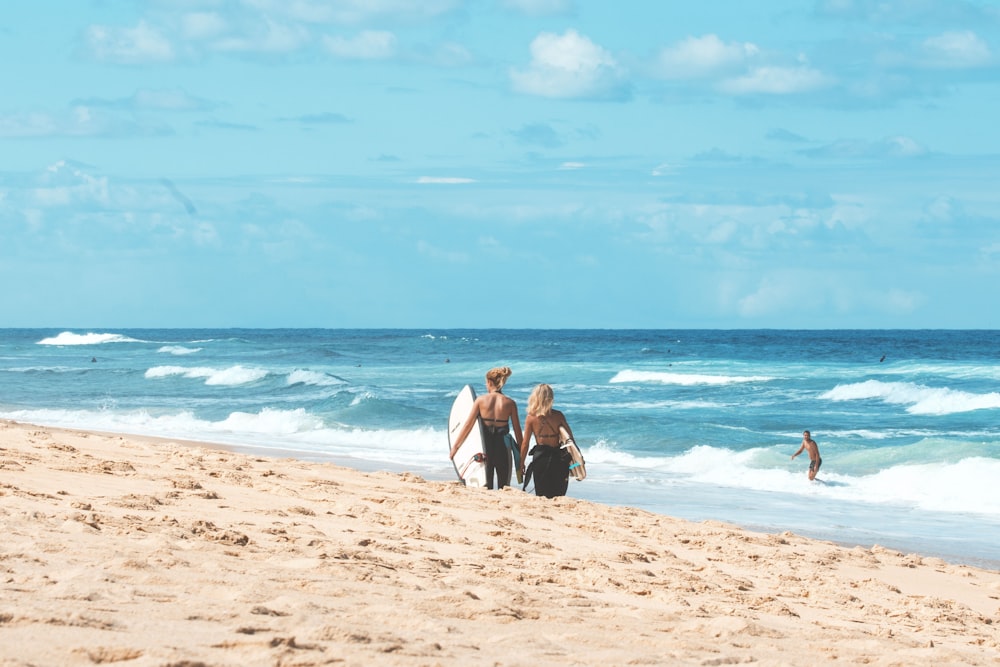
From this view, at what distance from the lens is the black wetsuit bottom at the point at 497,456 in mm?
10234

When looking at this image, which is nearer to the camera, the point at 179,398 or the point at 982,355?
the point at 179,398

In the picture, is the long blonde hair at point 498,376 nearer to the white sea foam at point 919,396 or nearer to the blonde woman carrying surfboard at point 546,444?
the blonde woman carrying surfboard at point 546,444

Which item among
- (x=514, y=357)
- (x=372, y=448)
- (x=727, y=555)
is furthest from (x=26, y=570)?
(x=514, y=357)

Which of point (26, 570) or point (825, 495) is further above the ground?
point (26, 570)

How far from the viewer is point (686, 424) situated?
71.5ft

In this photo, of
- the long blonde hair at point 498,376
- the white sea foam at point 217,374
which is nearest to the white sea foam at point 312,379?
the white sea foam at point 217,374

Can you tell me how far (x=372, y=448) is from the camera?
1906 centimetres

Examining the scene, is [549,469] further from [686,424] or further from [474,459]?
[686,424]

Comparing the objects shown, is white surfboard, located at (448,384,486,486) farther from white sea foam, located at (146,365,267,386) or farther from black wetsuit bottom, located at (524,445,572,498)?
white sea foam, located at (146,365,267,386)

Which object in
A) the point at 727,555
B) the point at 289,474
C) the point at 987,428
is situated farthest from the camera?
the point at 987,428

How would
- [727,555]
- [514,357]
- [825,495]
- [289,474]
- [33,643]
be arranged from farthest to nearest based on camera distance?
[514,357], [825,495], [289,474], [727,555], [33,643]

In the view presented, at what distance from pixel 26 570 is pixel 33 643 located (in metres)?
1.36

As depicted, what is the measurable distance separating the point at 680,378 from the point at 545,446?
98.3 feet

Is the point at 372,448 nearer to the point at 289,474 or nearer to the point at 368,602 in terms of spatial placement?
the point at 289,474
